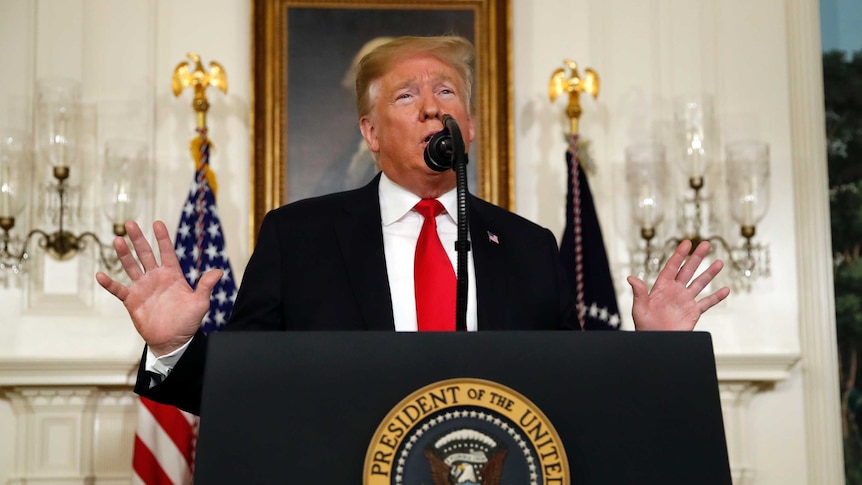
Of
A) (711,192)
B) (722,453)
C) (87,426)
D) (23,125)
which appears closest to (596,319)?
(711,192)

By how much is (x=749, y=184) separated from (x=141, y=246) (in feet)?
12.6

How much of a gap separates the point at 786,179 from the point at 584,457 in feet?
14.3

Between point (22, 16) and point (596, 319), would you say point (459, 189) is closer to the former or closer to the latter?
point (596, 319)

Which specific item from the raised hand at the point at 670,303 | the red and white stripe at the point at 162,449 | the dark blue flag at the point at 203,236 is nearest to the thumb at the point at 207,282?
the raised hand at the point at 670,303

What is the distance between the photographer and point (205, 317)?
177 inches

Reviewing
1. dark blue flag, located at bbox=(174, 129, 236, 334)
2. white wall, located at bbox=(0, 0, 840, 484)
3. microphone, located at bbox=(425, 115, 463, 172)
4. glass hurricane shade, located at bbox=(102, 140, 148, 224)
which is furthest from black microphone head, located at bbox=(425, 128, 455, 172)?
white wall, located at bbox=(0, 0, 840, 484)

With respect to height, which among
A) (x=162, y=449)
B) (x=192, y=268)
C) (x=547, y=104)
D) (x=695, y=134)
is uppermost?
(x=547, y=104)

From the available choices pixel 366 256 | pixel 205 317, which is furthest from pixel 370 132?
pixel 205 317

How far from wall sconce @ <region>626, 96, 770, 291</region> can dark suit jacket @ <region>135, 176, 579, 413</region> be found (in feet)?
9.03

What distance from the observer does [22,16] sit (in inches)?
208

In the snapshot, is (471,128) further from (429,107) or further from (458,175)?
(458,175)

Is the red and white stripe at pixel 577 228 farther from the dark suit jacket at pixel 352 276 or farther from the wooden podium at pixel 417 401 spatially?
the wooden podium at pixel 417 401

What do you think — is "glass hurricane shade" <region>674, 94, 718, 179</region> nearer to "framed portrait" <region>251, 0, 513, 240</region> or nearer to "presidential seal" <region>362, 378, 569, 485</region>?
"framed portrait" <region>251, 0, 513, 240</region>

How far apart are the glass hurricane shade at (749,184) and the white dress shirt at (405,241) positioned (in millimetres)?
2885
